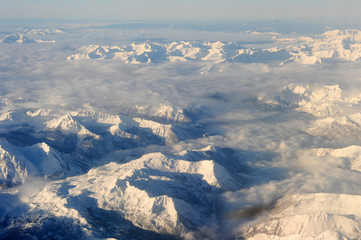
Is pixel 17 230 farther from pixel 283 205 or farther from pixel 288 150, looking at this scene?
pixel 288 150

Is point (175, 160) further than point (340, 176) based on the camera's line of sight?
Yes

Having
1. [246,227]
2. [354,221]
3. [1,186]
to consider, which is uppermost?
[354,221]

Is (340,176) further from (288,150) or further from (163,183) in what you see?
(163,183)

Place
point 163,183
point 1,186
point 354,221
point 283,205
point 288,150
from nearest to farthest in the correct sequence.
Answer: point 354,221 → point 283,205 → point 163,183 → point 1,186 → point 288,150

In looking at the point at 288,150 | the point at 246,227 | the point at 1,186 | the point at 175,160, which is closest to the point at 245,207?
the point at 246,227

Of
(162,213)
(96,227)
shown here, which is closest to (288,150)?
(162,213)

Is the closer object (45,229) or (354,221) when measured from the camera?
(354,221)

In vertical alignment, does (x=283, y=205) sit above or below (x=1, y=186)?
above

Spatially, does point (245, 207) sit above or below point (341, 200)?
below

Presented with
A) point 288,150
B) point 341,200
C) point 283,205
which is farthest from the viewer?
point 288,150
